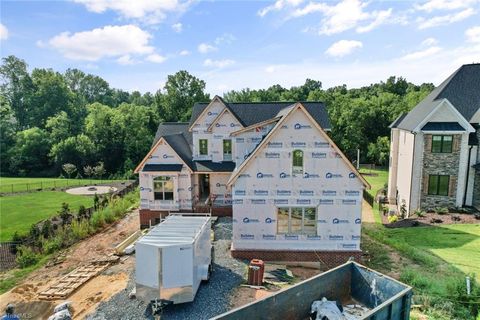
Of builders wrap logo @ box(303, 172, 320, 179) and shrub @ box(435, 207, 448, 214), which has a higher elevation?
builders wrap logo @ box(303, 172, 320, 179)

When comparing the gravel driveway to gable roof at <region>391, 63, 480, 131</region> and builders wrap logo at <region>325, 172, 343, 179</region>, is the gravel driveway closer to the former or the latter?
builders wrap logo at <region>325, 172, 343, 179</region>

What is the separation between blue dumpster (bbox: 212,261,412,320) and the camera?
8.87 m

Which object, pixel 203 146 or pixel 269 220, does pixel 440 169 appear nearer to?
pixel 269 220

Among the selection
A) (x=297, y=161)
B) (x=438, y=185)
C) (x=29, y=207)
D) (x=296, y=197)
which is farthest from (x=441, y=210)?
(x=29, y=207)

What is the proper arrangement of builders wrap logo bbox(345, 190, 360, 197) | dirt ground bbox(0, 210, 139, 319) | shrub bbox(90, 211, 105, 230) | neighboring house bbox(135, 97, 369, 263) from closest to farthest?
dirt ground bbox(0, 210, 139, 319) < neighboring house bbox(135, 97, 369, 263) < builders wrap logo bbox(345, 190, 360, 197) < shrub bbox(90, 211, 105, 230)

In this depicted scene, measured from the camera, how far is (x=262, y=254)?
1630cm

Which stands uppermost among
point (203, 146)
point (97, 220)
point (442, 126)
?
point (442, 126)

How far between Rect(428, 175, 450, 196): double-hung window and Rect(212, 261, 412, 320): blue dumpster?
1747 centimetres

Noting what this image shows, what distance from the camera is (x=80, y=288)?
47.0 feet

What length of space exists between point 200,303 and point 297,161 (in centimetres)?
772

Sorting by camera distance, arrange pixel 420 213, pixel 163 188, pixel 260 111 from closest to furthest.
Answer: pixel 163 188 < pixel 420 213 < pixel 260 111

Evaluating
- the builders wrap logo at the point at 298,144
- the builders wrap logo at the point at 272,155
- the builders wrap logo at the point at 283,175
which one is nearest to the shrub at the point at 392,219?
the builders wrap logo at the point at 283,175

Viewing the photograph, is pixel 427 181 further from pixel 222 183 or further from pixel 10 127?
pixel 10 127

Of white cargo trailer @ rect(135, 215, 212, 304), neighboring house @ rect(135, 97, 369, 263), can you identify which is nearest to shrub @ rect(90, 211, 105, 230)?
neighboring house @ rect(135, 97, 369, 263)
